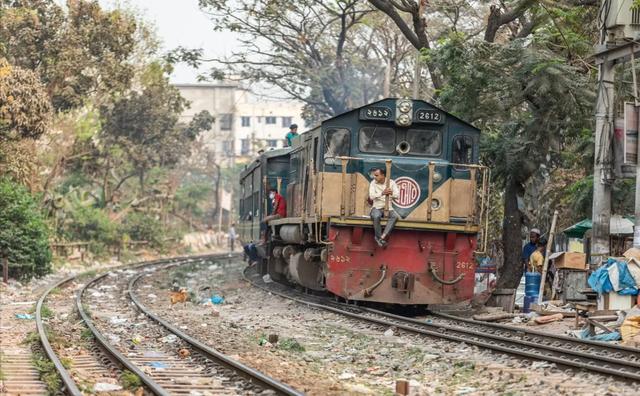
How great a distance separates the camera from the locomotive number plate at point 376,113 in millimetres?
16703

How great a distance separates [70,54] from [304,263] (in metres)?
17.0

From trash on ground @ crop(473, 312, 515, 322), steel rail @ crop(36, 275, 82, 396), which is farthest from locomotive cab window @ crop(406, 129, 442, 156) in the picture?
steel rail @ crop(36, 275, 82, 396)

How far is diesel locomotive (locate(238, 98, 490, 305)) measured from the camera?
16469mm

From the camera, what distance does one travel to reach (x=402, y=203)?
1650 cm

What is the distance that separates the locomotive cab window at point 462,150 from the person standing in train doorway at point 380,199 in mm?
1329

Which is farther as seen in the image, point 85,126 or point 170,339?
point 85,126

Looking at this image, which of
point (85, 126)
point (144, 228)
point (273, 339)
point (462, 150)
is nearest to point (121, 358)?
point (273, 339)

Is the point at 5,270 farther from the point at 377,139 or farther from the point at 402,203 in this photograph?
the point at 402,203

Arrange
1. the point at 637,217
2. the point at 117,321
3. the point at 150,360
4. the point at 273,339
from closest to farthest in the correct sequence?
the point at 150,360, the point at 273,339, the point at 637,217, the point at 117,321

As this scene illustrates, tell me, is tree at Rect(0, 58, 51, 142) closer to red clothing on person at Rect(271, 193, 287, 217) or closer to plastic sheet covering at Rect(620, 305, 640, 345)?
red clothing on person at Rect(271, 193, 287, 217)

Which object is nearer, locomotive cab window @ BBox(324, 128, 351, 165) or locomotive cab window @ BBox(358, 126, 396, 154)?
locomotive cab window @ BBox(324, 128, 351, 165)

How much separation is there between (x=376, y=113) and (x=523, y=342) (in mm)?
5786

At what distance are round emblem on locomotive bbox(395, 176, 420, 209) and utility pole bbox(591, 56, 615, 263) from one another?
2896 mm

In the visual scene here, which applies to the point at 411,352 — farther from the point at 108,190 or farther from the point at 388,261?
the point at 108,190
